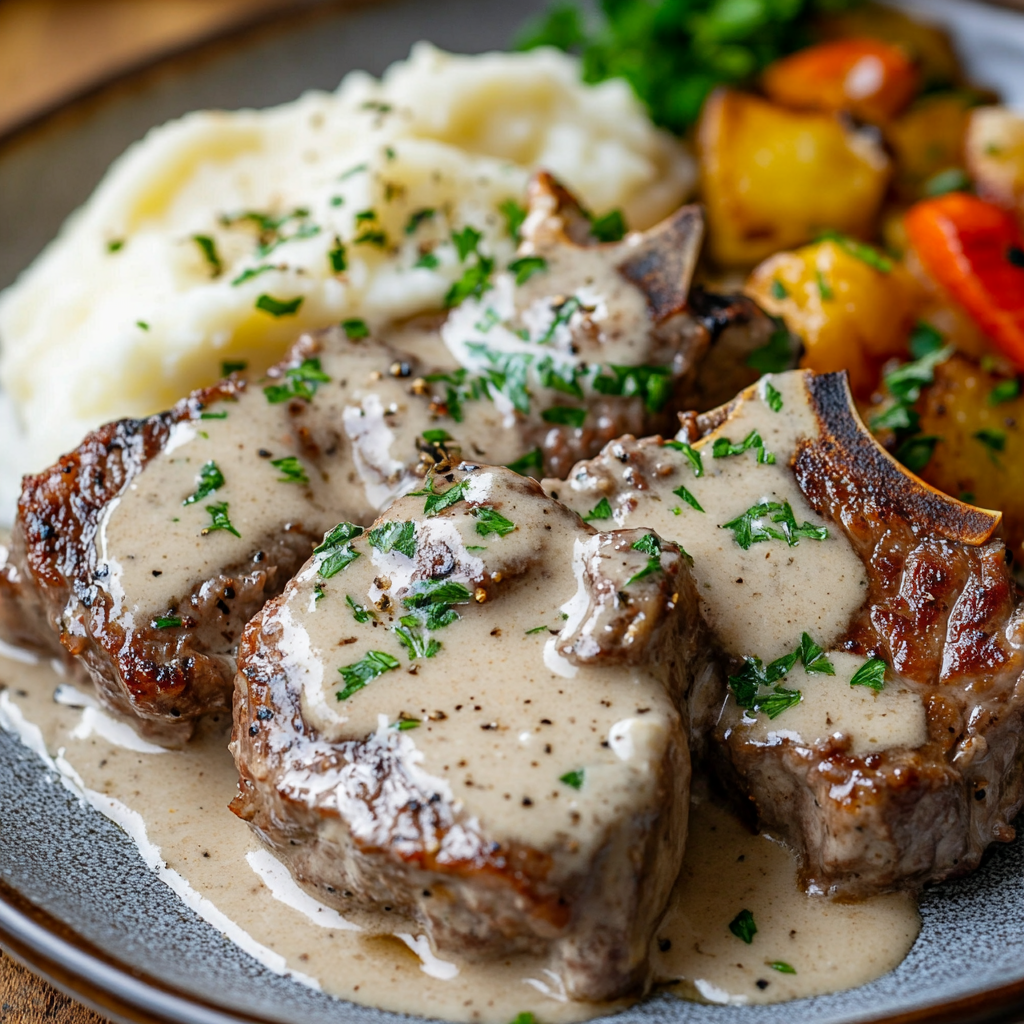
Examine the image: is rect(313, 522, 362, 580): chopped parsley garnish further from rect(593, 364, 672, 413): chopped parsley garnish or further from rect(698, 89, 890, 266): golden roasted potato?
rect(698, 89, 890, 266): golden roasted potato

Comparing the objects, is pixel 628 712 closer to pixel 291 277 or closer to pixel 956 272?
pixel 291 277

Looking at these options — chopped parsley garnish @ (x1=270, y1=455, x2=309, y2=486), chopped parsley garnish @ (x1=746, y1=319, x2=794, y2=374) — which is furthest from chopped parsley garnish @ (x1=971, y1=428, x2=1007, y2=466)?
chopped parsley garnish @ (x1=270, y1=455, x2=309, y2=486)

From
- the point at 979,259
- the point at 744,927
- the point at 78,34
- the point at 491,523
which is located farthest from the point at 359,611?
the point at 78,34

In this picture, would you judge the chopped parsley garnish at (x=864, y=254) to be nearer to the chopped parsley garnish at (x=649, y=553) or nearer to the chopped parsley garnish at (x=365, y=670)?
the chopped parsley garnish at (x=649, y=553)

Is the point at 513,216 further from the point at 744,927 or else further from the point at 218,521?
the point at 744,927

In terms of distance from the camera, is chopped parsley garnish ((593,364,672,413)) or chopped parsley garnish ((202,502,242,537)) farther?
chopped parsley garnish ((593,364,672,413))

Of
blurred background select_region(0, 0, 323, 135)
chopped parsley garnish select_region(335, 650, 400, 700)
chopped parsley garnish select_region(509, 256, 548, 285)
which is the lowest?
chopped parsley garnish select_region(335, 650, 400, 700)
